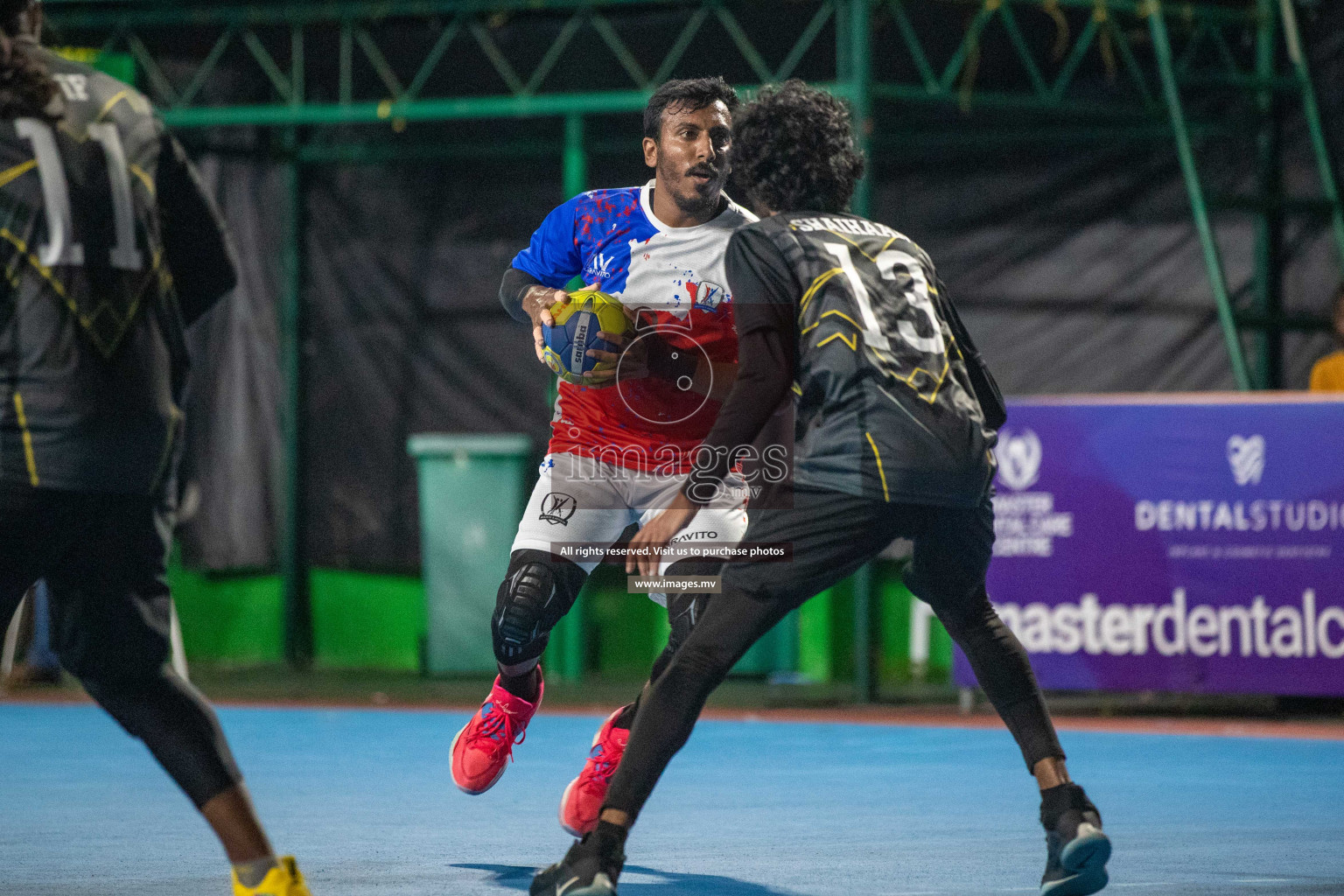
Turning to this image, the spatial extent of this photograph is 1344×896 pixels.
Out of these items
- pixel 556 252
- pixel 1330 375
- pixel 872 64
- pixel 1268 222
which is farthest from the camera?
pixel 1268 222

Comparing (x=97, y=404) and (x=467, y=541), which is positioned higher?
(x=97, y=404)

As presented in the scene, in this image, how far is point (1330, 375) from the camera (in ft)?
36.8

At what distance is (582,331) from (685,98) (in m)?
0.79

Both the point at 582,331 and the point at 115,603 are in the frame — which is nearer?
the point at 115,603

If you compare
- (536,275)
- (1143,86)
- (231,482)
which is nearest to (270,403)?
(231,482)

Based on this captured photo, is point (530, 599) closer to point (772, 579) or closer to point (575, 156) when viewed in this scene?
point (772, 579)

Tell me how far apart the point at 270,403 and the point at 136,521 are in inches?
432

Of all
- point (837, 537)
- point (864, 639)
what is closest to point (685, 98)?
point (837, 537)

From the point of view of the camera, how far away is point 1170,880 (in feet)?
17.6

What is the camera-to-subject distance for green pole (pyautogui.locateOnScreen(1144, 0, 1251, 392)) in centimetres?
1259

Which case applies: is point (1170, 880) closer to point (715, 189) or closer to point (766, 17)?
point (715, 189)

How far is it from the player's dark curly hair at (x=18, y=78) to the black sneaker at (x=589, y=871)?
201 cm

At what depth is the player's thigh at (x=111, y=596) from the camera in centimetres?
411

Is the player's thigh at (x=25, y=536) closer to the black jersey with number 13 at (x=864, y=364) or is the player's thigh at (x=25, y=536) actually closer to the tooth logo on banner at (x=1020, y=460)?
the black jersey with number 13 at (x=864, y=364)
